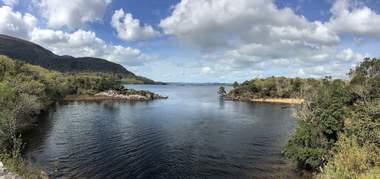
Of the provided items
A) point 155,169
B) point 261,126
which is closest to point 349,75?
point 261,126

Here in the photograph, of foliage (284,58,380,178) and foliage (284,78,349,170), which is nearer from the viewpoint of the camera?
foliage (284,58,380,178)

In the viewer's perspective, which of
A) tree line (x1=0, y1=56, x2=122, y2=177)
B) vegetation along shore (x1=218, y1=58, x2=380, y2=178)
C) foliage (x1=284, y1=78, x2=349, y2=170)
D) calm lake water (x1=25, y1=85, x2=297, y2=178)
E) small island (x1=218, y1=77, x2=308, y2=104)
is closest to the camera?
vegetation along shore (x1=218, y1=58, x2=380, y2=178)

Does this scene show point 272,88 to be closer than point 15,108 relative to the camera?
No

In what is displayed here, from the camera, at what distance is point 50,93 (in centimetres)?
11144

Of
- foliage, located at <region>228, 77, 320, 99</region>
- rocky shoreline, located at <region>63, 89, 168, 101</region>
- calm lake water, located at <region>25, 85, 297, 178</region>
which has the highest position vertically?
foliage, located at <region>228, 77, 320, 99</region>

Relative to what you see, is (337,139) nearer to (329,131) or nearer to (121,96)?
(329,131)

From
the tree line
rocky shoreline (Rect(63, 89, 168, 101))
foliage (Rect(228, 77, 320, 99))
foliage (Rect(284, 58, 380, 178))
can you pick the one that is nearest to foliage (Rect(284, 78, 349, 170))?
foliage (Rect(284, 58, 380, 178))

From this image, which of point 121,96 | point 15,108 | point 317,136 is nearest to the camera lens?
point 317,136

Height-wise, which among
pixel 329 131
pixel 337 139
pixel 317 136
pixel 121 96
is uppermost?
pixel 329 131

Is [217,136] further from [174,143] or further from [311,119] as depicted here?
[311,119]

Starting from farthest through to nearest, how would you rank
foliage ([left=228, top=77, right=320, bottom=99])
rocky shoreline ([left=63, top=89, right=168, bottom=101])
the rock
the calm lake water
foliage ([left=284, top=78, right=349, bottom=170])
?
foliage ([left=228, top=77, right=320, bottom=99]) < the rock < rocky shoreline ([left=63, top=89, right=168, bottom=101]) < the calm lake water < foliage ([left=284, top=78, right=349, bottom=170])

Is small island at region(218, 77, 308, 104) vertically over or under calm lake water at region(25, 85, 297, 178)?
over

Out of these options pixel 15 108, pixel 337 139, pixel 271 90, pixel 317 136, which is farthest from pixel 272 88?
pixel 15 108

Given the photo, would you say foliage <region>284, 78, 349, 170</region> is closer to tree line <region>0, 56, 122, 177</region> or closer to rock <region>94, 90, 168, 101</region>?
tree line <region>0, 56, 122, 177</region>
